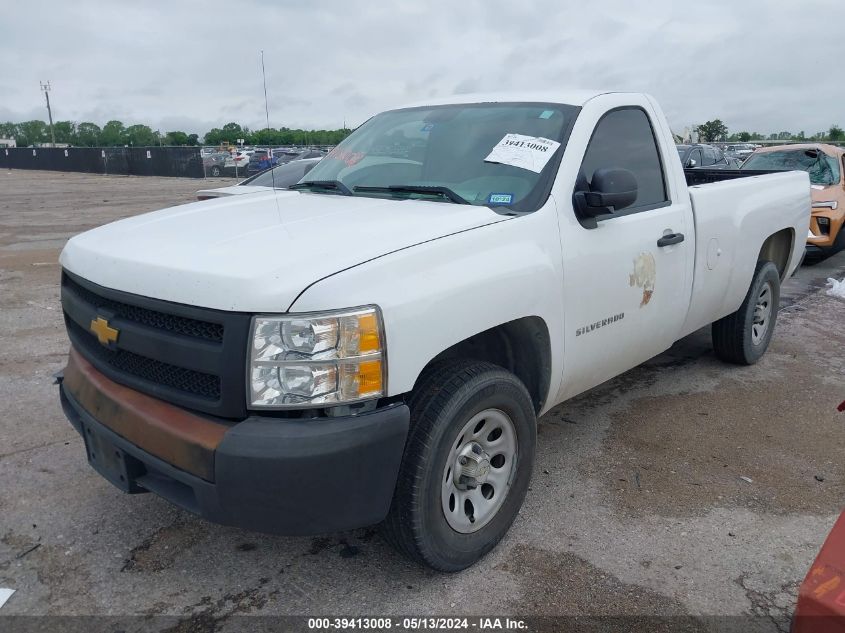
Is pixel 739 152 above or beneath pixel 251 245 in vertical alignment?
beneath

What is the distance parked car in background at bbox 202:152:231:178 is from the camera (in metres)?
34.9

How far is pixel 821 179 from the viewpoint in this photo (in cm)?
1076

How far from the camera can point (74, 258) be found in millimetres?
2961

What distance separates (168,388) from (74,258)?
857 millimetres

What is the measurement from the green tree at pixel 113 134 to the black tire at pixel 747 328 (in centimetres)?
7667

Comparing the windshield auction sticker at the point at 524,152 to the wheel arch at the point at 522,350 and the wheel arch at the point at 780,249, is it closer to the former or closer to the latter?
the wheel arch at the point at 522,350

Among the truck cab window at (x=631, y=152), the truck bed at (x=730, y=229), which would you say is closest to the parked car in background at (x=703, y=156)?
the truck bed at (x=730, y=229)

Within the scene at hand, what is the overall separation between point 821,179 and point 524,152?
9381 mm

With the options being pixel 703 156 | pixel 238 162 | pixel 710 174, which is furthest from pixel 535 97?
pixel 238 162

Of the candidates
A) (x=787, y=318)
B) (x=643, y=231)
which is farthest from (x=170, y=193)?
(x=643, y=231)

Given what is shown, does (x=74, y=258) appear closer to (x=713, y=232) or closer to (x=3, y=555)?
(x=3, y=555)

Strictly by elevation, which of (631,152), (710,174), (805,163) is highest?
(631,152)

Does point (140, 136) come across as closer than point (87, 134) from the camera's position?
Yes

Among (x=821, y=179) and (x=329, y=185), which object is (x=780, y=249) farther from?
(x=821, y=179)
